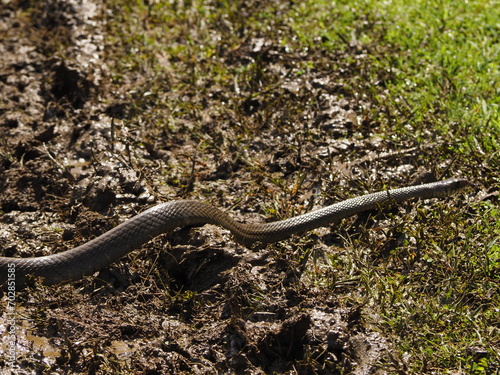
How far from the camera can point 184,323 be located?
4746 mm

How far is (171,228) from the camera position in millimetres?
5375

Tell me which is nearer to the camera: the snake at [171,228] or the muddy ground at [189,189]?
the muddy ground at [189,189]

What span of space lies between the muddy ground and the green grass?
9cm

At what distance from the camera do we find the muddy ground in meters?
4.46

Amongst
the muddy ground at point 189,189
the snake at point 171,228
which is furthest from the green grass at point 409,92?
the snake at point 171,228

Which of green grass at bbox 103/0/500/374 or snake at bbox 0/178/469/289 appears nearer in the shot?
green grass at bbox 103/0/500/374

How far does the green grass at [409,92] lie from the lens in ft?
15.1

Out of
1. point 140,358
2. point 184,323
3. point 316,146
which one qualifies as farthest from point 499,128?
point 140,358

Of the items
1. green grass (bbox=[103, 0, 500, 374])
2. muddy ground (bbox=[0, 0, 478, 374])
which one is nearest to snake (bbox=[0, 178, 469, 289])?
muddy ground (bbox=[0, 0, 478, 374])

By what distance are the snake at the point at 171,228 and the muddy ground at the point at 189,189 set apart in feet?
0.34

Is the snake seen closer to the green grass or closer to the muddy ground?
the muddy ground

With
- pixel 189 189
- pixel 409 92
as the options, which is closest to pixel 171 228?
pixel 189 189

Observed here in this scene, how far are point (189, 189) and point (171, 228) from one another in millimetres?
804

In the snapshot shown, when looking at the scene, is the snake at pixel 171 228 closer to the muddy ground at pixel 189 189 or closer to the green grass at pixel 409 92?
the muddy ground at pixel 189 189
